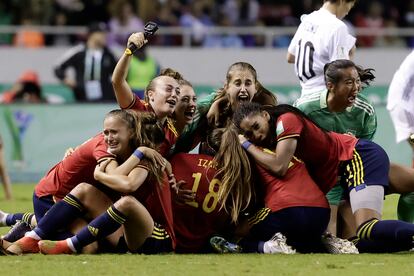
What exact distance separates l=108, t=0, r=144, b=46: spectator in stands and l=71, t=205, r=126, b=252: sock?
12.8 meters

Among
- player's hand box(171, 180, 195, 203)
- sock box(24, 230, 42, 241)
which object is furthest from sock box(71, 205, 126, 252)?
player's hand box(171, 180, 195, 203)

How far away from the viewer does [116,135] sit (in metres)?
8.69

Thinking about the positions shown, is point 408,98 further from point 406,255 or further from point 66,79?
point 66,79

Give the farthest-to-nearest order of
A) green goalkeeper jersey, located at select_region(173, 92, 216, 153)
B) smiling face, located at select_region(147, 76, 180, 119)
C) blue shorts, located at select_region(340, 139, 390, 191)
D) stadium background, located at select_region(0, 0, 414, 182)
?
stadium background, located at select_region(0, 0, 414, 182), green goalkeeper jersey, located at select_region(173, 92, 216, 153), smiling face, located at select_region(147, 76, 180, 119), blue shorts, located at select_region(340, 139, 390, 191)

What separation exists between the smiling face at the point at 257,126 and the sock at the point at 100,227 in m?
1.19

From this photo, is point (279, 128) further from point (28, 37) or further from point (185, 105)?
point (28, 37)

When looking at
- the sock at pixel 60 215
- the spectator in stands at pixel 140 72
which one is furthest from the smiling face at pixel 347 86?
the spectator in stands at pixel 140 72

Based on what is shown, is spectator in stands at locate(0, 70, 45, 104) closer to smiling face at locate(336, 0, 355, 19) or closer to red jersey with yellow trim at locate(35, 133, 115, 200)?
smiling face at locate(336, 0, 355, 19)

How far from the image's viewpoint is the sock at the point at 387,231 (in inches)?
336

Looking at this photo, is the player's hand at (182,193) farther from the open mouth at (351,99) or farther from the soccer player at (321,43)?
the soccer player at (321,43)

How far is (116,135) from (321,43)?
9.36ft

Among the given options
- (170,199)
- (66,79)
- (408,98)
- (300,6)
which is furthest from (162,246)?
(300,6)

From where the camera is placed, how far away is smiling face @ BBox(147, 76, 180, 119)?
9.35 m

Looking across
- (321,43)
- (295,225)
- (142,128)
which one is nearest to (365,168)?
(295,225)
